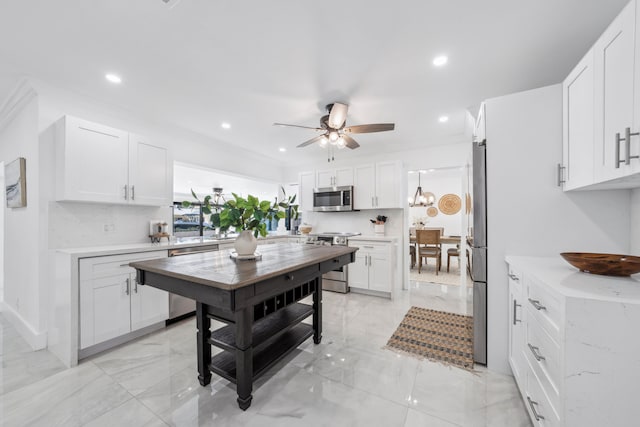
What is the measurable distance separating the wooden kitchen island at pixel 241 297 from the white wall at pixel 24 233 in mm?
1735

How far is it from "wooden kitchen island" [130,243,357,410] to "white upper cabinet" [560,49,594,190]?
5.37ft

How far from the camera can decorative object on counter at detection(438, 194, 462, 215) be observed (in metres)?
7.20

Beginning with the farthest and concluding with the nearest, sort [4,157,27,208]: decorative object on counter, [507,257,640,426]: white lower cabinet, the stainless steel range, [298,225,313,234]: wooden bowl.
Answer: [298,225,313,234]: wooden bowl
the stainless steel range
[4,157,27,208]: decorative object on counter
[507,257,640,426]: white lower cabinet

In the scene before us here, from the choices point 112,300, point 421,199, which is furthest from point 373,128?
point 421,199

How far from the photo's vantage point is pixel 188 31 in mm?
1716

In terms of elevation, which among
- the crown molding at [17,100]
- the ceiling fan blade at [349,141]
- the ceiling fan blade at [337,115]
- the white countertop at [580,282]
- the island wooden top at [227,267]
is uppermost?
the crown molding at [17,100]

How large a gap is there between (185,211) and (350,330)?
11.5 ft

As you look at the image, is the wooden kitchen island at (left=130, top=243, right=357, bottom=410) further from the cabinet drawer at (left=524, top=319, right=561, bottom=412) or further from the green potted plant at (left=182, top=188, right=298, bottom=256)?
the cabinet drawer at (left=524, top=319, right=561, bottom=412)

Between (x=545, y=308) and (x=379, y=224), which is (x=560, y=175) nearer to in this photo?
(x=545, y=308)

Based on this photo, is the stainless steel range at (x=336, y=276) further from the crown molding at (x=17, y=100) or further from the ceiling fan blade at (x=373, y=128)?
the crown molding at (x=17, y=100)

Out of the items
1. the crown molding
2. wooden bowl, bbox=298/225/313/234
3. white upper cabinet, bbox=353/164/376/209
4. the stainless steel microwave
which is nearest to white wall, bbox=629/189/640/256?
white upper cabinet, bbox=353/164/376/209

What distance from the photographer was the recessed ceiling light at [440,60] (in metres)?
1.98

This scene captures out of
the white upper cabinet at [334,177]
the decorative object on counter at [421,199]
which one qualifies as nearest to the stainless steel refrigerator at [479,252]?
the white upper cabinet at [334,177]

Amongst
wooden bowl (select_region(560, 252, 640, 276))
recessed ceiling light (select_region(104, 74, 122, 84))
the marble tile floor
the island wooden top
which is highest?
recessed ceiling light (select_region(104, 74, 122, 84))
